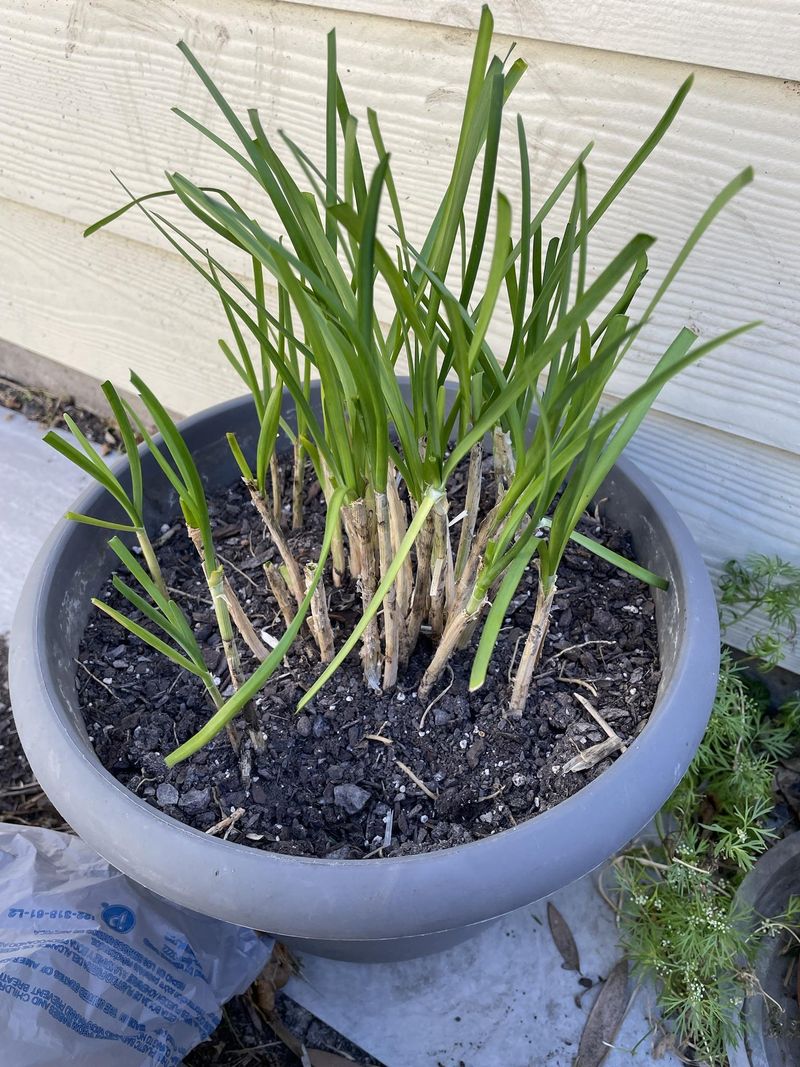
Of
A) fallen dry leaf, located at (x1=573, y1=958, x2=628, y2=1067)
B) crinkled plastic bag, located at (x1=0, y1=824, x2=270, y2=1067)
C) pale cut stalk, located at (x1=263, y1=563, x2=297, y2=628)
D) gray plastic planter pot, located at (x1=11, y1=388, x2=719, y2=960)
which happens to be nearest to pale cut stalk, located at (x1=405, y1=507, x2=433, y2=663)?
pale cut stalk, located at (x1=263, y1=563, x2=297, y2=628)

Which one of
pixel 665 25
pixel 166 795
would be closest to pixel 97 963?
pixel 166 795

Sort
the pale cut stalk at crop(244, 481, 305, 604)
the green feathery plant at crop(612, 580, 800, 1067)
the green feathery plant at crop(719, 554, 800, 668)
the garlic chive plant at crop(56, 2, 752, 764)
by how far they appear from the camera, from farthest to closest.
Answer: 1. the green feathery plant at crop(719, 554, 800, 668)
2. the green feathery plant at crop(612, 580, 800, 1067)
3. the pale cut stalk at crop(244, 481, 305, 604)
4. the garlic chive plant at crop(56, 2, 752, 764)

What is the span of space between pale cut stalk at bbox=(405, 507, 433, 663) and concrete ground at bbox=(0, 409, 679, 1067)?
388mm

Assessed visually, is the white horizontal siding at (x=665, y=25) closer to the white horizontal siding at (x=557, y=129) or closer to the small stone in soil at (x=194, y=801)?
the white horizontal siding at (x=557, y=129)

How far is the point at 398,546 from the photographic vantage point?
2.15 feet

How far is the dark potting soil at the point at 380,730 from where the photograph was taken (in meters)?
0.62

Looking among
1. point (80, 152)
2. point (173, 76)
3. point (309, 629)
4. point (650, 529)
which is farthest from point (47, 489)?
point (650, 529)

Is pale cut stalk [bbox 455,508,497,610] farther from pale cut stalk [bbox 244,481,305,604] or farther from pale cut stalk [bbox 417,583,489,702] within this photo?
pale cut stalk [bbox 244,481,305,604]

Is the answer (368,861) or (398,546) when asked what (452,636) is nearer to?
(398,546)

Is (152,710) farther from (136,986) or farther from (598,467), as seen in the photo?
(598,467)

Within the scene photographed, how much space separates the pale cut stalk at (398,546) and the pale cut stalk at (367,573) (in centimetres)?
2

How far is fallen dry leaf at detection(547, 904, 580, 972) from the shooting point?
34.5 inches

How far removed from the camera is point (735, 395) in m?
0.83

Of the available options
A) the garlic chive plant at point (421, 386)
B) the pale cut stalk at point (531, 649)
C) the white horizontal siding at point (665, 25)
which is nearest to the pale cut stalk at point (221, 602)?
the garlic chive plant at point (421, 386)
